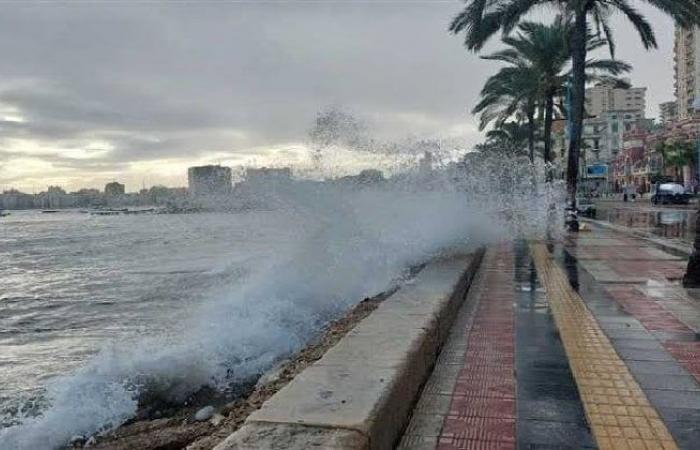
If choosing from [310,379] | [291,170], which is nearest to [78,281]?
[291,170]

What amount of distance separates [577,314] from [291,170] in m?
8.61

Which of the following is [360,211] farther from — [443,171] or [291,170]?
[443,171]

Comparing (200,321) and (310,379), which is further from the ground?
(310,379)

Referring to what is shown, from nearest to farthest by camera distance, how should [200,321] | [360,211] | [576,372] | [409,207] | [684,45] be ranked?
[576,372] → [200,321] → [360,211] → [409,207] → [684,45]

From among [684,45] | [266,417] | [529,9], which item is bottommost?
[266,417]

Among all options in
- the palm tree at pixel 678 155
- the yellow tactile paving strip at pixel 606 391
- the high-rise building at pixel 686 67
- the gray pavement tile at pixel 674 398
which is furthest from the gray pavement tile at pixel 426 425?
the high-rise building at pixel 686 67

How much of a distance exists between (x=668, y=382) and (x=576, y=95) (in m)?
16.4

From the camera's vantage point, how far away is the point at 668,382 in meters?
4.76

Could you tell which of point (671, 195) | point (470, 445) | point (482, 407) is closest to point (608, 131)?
point (671, 195)

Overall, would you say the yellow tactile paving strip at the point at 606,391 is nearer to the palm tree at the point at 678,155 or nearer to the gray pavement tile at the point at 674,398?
the gray pavement tile at the point at 674,398

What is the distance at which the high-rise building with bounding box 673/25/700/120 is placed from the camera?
125 metres

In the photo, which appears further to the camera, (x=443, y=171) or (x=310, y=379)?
(x=443, y=171)

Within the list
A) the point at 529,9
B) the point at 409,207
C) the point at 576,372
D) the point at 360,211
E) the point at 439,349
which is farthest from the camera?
the point at 529,9

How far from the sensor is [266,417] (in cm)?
326
